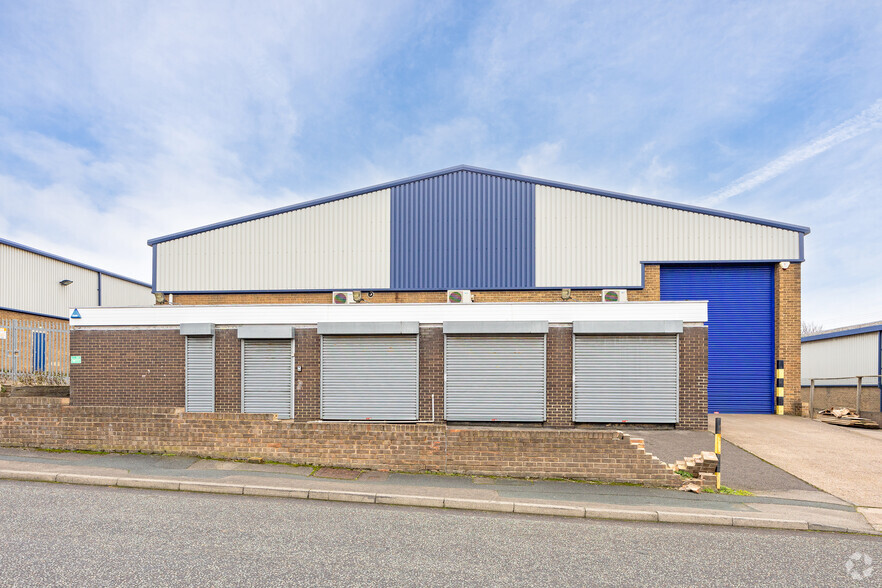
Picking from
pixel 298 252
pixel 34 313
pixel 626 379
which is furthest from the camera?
pixel 34 313

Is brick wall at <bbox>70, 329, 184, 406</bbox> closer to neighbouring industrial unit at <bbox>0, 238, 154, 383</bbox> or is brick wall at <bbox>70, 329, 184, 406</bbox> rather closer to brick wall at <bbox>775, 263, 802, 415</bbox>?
neighbouring industrial unit at <bbox>0, 238, 154, 383</bbox>

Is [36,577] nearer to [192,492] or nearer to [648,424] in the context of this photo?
[192,492]

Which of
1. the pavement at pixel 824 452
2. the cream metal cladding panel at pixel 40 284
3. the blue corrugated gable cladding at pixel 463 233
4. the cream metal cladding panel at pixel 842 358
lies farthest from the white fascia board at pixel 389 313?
the cream metal cladding panel at pixel 40 284

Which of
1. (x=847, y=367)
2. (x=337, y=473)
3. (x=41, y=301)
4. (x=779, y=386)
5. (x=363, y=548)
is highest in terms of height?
(x=41, y=301)

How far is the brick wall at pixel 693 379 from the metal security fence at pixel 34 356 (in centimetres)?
2220

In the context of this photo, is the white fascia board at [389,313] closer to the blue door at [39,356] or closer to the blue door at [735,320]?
the blue door at [39,356]

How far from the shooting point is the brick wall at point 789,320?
1948cm

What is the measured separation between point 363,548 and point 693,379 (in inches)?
507

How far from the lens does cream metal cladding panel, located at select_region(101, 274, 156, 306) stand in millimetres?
32444

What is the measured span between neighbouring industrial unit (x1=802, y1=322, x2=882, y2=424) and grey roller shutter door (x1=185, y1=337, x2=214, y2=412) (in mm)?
22023

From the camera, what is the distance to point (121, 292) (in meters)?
34.5

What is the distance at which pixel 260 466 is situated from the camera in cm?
934

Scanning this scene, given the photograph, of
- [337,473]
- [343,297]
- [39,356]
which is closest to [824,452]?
[337,473]

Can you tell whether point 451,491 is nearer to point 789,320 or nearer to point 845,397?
point 789,320
